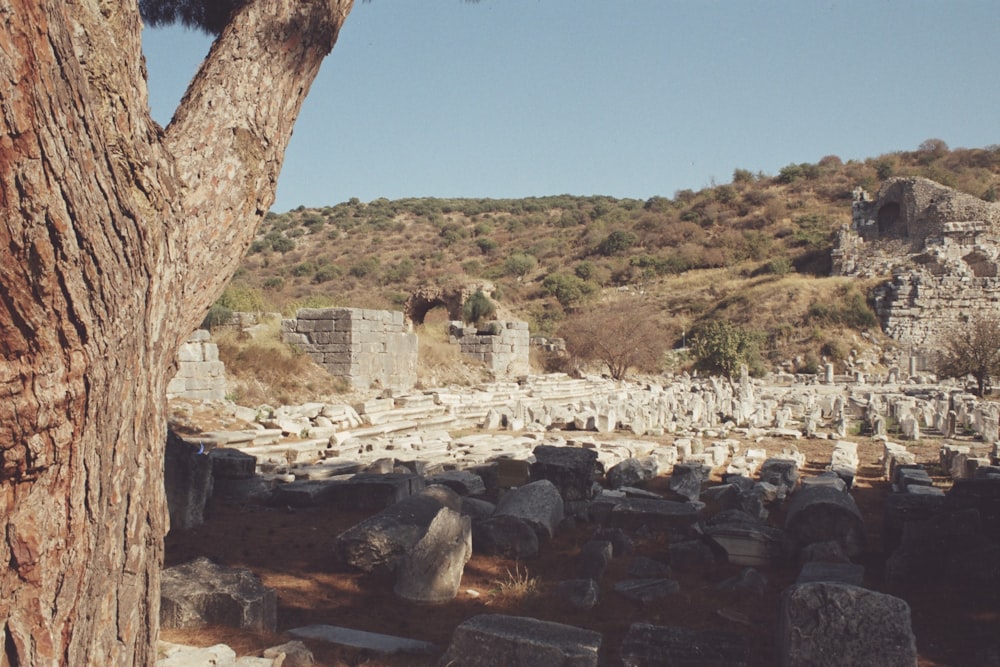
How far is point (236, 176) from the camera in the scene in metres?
3.58

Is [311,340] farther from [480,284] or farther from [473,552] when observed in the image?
[473,552]

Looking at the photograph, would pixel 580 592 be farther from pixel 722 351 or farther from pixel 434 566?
pixel 722 351

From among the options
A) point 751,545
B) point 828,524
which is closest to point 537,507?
point 751,545

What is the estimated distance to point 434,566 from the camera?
16.7 ft

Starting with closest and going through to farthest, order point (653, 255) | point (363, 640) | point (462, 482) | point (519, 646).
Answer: point (519, 646) → point (363, 640) → point (462, 482) → point (653, 255)

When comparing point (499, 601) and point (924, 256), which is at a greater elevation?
point (924, 256)

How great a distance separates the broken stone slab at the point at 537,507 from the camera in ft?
20.9

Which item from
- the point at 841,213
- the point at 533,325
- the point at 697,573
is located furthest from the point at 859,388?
the point at 841,213

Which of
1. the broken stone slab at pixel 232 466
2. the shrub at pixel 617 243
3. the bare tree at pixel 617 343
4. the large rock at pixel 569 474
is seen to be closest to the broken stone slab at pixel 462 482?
the large rock at pixel 569 474

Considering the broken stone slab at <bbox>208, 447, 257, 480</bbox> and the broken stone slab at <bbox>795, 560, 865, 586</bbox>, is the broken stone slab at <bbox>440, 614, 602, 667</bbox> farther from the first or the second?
the broken stone slab at <bbox>208, 447, 257, 480</bbox>

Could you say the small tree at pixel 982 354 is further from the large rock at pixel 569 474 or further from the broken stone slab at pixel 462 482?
the broken stone slab at pixel 462 482

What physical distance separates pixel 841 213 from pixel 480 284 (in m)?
34.9

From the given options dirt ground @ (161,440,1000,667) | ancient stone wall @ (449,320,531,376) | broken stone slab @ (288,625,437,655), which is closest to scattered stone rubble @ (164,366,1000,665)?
dirt ground @ (161,440,1000,667)

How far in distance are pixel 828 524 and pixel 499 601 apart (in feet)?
8.82
